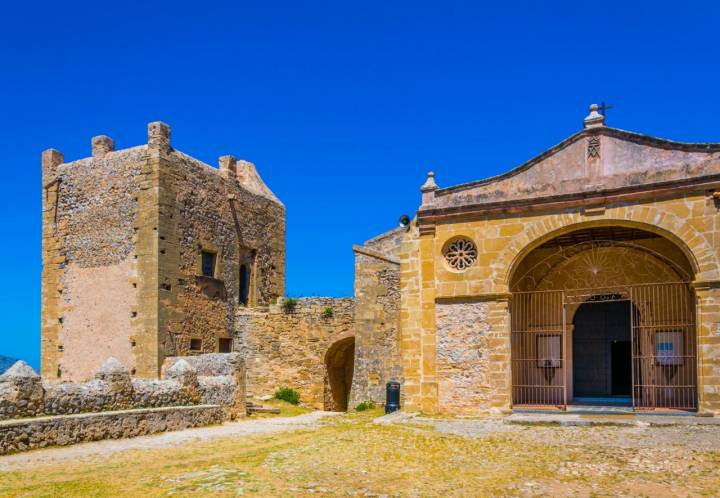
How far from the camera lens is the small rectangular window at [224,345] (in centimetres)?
2466

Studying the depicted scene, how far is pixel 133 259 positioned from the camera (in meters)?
22.1

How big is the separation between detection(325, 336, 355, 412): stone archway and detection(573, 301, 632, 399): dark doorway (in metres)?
7.58

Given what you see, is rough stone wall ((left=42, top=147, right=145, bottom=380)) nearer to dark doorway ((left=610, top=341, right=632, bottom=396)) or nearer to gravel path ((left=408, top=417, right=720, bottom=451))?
gravel path ((left=408, top=417, right=720, bottom=451))

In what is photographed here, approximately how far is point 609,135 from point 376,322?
9.84 metres

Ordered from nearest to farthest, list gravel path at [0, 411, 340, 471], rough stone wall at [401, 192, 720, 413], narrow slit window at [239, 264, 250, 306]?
gravel path at [0, 411, 340, 471] < rough stone wall at [401, 192, 720, 413] < narrow slit window at [239, 264, 250, 306]

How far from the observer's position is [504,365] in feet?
49.4

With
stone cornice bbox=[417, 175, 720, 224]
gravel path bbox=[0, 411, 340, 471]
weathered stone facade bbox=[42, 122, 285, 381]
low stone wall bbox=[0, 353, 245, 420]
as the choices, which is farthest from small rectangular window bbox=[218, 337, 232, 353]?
stone cornice bbox=[417, 175, 720, 224]

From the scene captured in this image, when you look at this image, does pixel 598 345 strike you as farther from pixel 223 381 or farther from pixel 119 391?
pixel 119 391

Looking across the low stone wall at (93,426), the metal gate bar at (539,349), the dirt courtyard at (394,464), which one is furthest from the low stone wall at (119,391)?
the metal gate bar at (539,349)

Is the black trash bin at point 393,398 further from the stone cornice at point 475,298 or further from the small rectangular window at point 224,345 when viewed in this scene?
the small rectangular window at point 224,345

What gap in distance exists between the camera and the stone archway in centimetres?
2458

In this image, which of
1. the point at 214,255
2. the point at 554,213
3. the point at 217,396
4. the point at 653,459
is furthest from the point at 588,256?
the point at 214,255

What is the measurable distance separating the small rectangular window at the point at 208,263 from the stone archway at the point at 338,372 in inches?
188

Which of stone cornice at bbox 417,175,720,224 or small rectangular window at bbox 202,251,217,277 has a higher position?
stone cornice at bbox 417,175,720,224
